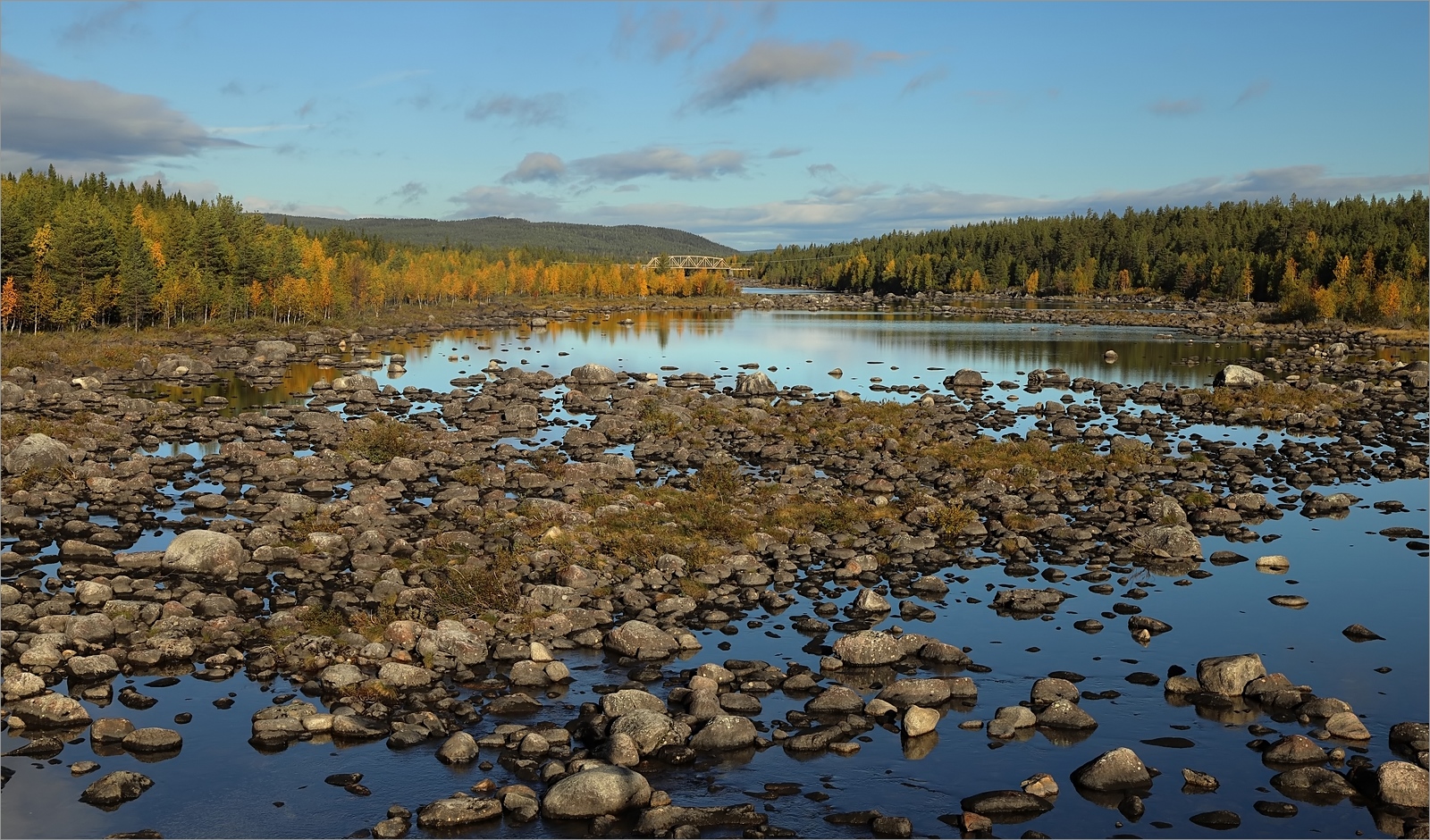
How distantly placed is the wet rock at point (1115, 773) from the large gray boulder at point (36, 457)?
36.5 m

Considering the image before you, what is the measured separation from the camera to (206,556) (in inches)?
1080

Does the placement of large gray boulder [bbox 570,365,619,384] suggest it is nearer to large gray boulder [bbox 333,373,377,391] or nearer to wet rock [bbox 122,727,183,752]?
large gray boulder [bbox 333,373,377,391]

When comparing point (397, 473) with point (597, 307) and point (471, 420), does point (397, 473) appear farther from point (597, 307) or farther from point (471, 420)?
point (597, 307)

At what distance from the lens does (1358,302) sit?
393 ft

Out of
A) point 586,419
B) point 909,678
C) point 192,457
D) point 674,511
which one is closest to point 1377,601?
point 909,678

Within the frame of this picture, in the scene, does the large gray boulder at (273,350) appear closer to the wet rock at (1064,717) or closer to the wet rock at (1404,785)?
the wet rock at (1064,717)

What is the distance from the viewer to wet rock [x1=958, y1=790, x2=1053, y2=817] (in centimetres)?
1677

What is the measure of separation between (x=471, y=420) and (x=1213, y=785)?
40.4 meters

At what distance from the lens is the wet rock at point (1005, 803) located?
55.0ft

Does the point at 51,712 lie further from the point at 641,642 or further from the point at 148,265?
the point at 148,265

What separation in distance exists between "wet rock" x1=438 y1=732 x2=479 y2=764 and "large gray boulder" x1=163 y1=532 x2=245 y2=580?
12.1 metres

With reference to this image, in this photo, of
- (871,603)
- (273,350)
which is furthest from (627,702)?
(273,350)

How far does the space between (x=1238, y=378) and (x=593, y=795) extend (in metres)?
64.0

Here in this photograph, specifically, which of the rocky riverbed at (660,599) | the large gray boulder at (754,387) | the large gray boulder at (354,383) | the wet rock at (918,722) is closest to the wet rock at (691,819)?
the rocky riverbed at (660,599)
